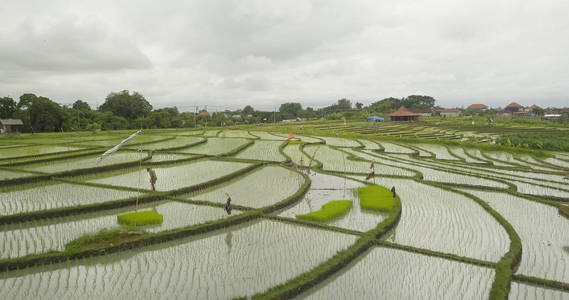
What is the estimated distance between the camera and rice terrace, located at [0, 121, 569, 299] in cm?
558

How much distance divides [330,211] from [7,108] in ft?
136

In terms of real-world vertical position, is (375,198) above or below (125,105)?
below

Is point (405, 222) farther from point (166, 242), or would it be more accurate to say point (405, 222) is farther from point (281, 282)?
point (166, 242)

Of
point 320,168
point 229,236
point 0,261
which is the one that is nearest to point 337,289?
point 229,236

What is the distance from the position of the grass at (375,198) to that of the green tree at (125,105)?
4544cm

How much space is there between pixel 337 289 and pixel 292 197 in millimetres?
4989

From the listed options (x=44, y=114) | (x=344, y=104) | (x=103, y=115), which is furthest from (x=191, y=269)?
(x=344, y=104)

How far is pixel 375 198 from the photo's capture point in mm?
10406

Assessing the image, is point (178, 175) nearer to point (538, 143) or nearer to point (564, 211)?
point (564, 211)

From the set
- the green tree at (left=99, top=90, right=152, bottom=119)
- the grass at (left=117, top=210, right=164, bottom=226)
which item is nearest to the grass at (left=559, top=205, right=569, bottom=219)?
the grass at (left=117, top=210, right=164, bottom=226)

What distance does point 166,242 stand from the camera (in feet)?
23.8

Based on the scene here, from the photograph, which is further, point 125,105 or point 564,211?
point 125,105

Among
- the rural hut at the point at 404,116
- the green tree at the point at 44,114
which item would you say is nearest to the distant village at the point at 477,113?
the rural hut at the point at 404,116

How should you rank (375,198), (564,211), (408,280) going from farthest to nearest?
(375,198) → (564,211) → (408,280)
